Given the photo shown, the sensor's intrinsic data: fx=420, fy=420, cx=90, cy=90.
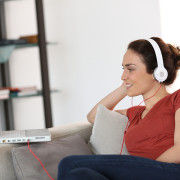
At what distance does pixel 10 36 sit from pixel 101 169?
9.70ft

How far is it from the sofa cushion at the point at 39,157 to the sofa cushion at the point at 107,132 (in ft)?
0.56

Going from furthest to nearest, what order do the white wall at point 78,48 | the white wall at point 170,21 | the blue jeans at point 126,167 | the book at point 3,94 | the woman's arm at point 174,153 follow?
the book at point 3,94, the white wall at point 78,48, the white wall at point 170,21, the woman's arm at point 174,153, the blue jeans at point 126,167

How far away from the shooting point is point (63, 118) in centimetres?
421

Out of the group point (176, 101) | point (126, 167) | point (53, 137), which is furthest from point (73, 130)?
point (126, 167)

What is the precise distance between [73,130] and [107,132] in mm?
217

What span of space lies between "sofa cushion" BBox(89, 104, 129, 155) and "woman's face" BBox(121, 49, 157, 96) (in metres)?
0.23

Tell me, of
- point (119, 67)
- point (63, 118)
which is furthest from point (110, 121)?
point (63, 118)

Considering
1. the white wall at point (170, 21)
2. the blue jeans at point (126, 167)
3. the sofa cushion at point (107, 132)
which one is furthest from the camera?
the white wall at point (170, 21)

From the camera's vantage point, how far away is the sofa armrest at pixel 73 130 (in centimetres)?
230

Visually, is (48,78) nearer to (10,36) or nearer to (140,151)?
(10,36)

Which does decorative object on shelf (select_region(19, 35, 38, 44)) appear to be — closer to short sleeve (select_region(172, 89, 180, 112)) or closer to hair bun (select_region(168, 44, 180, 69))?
hair bun (select_region(168, 44, 180, 69))

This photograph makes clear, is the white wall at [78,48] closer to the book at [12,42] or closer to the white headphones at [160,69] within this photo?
the book at [12,42]

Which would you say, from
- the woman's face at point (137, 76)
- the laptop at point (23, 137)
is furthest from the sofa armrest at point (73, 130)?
the woman's face at point (137, 76)

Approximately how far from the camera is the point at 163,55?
83.4 inches
